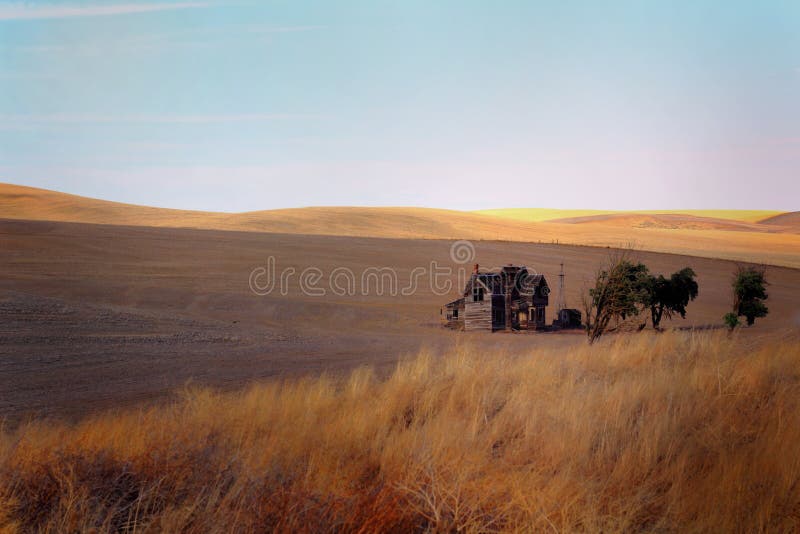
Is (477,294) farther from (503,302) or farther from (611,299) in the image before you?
(611,299)

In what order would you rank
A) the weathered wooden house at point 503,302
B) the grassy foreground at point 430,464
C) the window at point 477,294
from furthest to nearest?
the window at point 477,294 < the weathered wooden house at point 503,302 < the grassy foreground at point 430,464

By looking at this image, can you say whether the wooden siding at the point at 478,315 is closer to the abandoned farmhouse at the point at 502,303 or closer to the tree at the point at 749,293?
the abandoned farmhouse at the point at 502,303

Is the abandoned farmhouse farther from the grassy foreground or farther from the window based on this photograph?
the grassy foreground

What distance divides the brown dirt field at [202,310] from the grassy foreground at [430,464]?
5.01 metres

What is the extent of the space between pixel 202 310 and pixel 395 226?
5355 cm

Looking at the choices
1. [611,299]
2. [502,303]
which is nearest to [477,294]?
[502,303]

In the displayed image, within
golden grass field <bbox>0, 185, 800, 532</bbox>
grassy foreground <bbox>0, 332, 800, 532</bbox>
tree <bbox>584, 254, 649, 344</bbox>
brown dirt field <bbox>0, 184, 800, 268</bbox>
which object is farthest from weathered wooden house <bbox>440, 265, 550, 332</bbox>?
brown dirt field <bbox>0, 184, 800, 268</bbox>

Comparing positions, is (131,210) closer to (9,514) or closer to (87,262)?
(87,262)

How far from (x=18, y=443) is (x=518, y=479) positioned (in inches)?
176

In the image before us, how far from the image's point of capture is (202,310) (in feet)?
101

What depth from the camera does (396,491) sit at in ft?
17.1

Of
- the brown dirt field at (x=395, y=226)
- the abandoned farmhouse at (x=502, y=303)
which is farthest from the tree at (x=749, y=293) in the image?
the brown dirt field at (x=395, y=226)

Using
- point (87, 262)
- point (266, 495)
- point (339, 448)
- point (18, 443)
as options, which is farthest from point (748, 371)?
point (87, 262)

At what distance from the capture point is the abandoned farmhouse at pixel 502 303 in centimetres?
3070
